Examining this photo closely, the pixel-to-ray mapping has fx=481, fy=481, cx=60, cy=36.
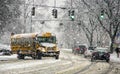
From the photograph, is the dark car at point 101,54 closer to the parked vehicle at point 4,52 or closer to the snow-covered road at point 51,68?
the snow-covered road at point 51,68

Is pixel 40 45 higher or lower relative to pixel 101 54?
higher

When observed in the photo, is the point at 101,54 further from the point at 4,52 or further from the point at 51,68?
the point at 4,52

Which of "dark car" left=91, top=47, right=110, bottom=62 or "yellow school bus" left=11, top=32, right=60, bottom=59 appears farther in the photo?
"yellow school bus" left=11, top=32, right=60, bottom=59

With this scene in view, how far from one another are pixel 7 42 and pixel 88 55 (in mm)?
77975

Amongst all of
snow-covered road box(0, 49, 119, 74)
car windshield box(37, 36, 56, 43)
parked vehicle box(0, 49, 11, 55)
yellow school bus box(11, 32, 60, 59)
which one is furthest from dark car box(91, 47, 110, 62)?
parked vehicle box(0, 49, 11, 55)

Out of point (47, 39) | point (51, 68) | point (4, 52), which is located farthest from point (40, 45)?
point (4, 52)

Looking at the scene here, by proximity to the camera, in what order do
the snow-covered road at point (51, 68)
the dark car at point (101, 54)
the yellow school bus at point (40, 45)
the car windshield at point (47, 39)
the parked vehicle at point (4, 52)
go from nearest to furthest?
the snow-covered road at point (51, 68) < the dark car at point (101, 54) < the yellow school bus at point (40, 45) < the car windshield at point (47, 39) < the parked vehicle at point (4, 52)

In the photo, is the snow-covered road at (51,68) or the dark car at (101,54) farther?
the dark car at (101,54)

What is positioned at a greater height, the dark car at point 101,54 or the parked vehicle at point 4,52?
the dark car at point 101,54

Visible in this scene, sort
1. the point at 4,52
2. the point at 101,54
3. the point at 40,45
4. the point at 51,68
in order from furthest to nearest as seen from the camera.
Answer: the point at 4,52 < the point at 40,45 < the point at 101,54 < the point at 51,68

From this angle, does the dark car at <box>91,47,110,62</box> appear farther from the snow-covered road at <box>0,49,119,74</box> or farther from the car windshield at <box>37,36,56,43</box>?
the snow-covered road at <box>0,49,119,74</box>

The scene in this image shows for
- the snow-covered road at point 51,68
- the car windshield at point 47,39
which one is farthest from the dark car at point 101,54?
the snow-covered road at point 51,68

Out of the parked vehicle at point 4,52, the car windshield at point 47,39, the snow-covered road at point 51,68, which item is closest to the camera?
the snow-covered road at point 51,68

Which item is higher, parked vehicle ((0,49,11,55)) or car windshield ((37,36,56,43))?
car windshield ((37,36,56,43))
